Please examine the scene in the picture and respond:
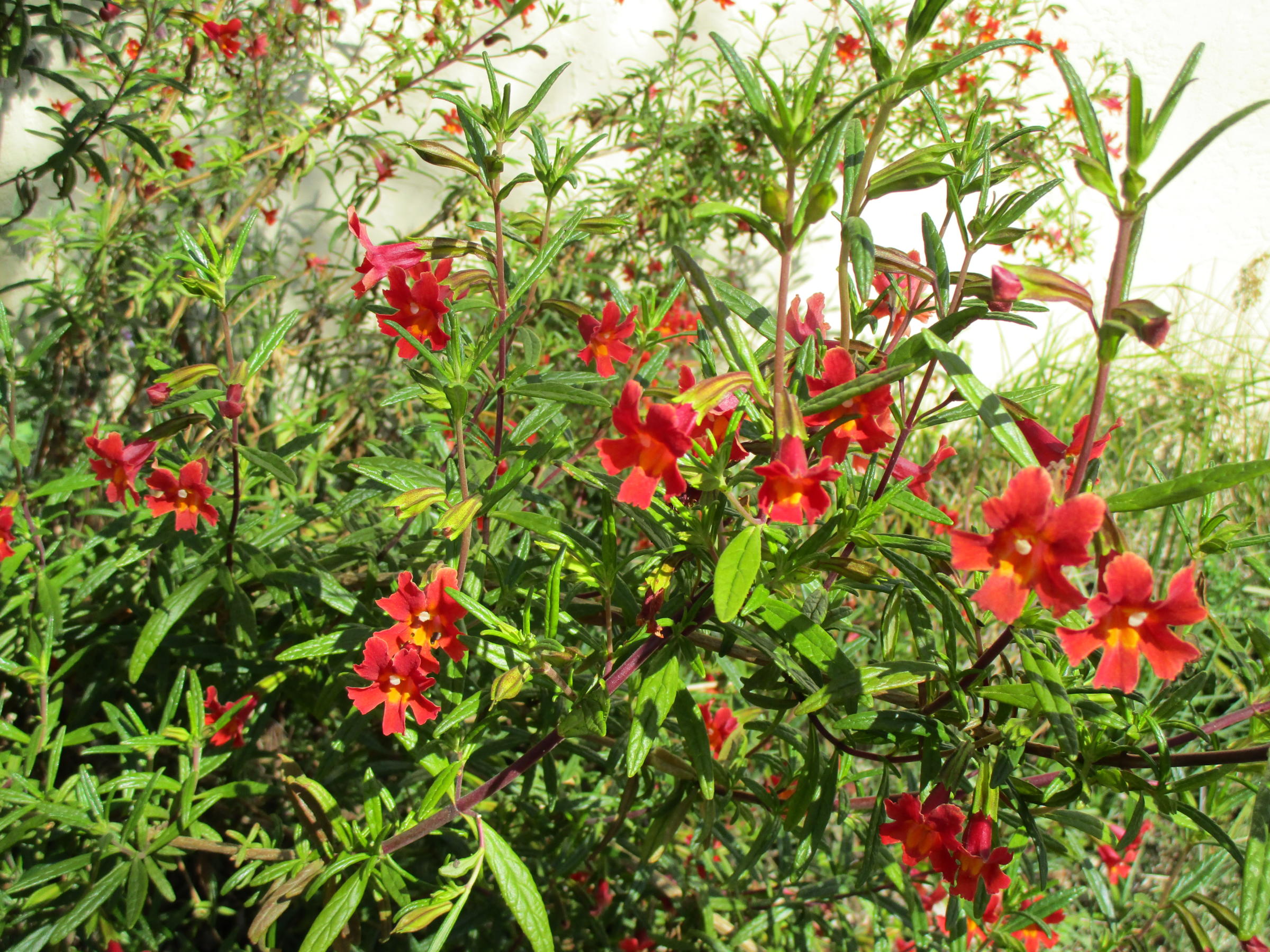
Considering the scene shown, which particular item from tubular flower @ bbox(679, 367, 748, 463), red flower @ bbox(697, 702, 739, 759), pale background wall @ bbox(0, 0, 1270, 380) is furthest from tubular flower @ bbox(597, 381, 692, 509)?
pale background wall @ bbox(0, 0, 1270, 380)

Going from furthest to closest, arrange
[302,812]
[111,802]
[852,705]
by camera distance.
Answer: [111,802] < [302,812] < [852,705]

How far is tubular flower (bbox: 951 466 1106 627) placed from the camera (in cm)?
58

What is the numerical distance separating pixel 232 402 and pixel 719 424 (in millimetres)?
623

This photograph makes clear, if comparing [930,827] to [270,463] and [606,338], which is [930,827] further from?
[270,463]

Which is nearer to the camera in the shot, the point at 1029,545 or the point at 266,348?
the point at 1029,545

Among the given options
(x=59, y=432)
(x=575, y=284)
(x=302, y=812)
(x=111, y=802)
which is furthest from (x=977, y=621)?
(x=59, y=432)

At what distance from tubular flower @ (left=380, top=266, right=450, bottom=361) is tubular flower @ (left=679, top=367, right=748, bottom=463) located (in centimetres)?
33

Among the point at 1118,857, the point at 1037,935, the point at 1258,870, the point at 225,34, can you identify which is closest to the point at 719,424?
the point at 1258,870

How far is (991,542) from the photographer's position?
25.0 inches

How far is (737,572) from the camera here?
0.69 meters

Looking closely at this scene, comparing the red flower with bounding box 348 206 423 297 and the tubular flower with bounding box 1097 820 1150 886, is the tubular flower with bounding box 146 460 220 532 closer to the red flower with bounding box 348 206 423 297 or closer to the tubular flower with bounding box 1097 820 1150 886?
the red flower with bounding box 348 206 423 297

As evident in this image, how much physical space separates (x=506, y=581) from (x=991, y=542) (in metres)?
0.62

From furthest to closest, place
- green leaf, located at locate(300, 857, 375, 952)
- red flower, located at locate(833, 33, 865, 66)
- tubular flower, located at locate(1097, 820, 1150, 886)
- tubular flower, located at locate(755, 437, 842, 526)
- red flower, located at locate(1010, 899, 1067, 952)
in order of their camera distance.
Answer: red flower, located at locate(833, 33, 865, 66) < tubular flower, located at locate(1097, 820, 1150, 886) < red flower, located at locate(1010, 899, 1067, 952) < green leaf, located at locate(300, 857, 375, 952) < tubular flower, located at locate(755, 437, 842, 526)

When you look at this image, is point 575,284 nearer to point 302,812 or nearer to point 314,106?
point 314,106
